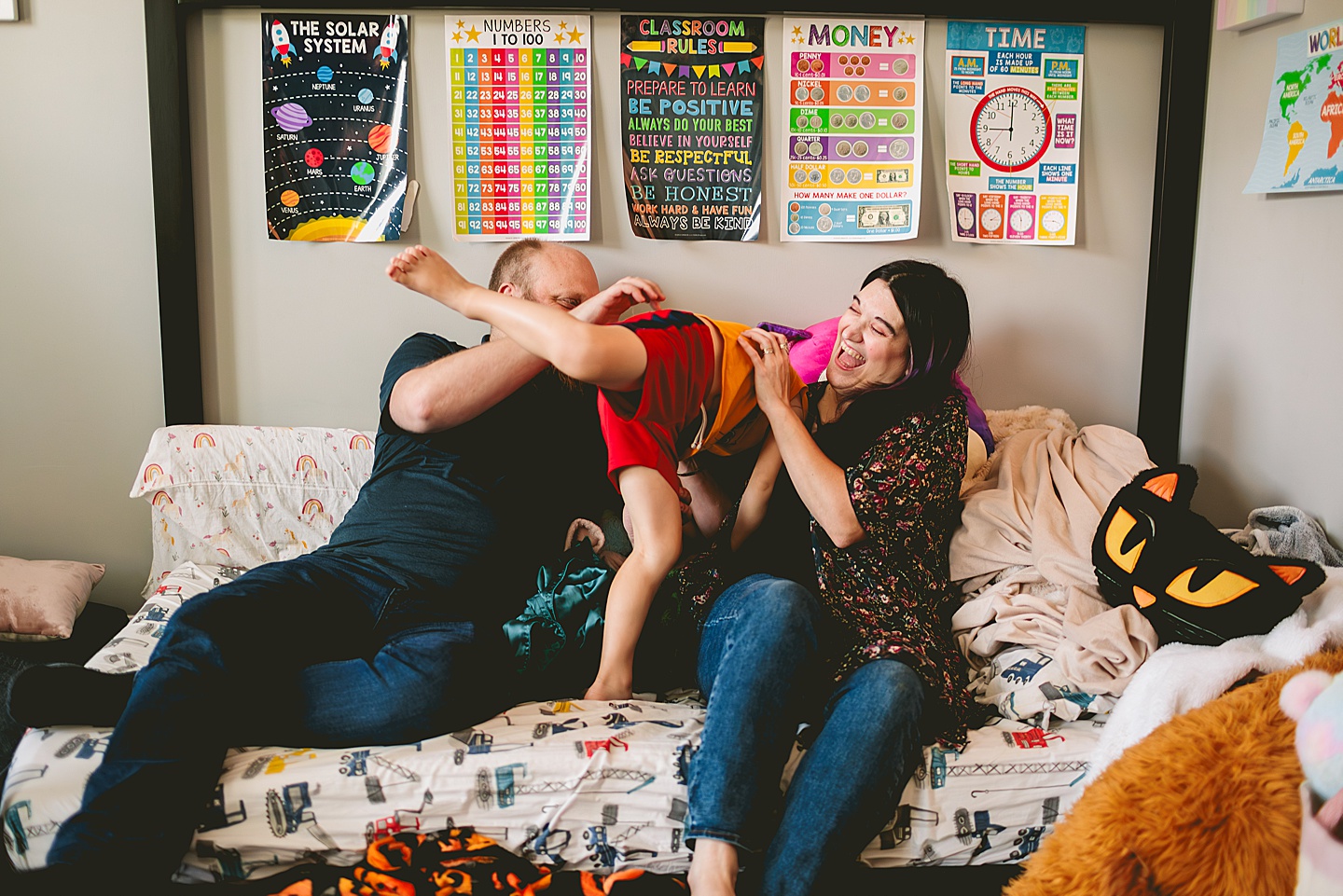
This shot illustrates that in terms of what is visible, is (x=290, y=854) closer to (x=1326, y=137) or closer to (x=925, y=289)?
(x=925, y=289)

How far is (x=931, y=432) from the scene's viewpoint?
165 centimetres

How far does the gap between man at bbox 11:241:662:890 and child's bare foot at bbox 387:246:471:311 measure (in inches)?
6.5

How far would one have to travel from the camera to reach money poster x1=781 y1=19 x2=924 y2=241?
2.14 m

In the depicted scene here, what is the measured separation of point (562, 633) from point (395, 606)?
0.96ft

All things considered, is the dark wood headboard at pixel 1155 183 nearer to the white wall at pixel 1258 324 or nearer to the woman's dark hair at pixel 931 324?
the white wall at pixel 1258 324

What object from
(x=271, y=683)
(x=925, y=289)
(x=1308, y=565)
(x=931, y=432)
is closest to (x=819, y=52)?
(x=925, y=289)

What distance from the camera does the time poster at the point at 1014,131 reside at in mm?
2166

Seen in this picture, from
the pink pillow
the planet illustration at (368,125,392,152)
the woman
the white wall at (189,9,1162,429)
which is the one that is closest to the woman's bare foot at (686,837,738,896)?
the woman

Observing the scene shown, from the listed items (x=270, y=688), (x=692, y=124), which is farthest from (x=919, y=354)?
(x=270, y=688)

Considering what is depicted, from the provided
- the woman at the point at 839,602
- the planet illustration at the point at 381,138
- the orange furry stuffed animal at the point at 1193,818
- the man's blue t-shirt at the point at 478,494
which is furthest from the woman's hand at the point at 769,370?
the planet illustration at the point at 381,138

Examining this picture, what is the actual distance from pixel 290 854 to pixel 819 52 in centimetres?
185

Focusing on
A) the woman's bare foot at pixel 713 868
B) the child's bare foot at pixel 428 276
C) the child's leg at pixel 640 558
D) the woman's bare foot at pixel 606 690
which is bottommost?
the woman's bare foot at pixel 713 868

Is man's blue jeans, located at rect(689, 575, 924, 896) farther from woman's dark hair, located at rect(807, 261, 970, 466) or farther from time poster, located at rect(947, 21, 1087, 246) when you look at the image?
time poster, located at rect(947, 21, 1087, 246)

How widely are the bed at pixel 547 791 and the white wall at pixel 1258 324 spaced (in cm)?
77
